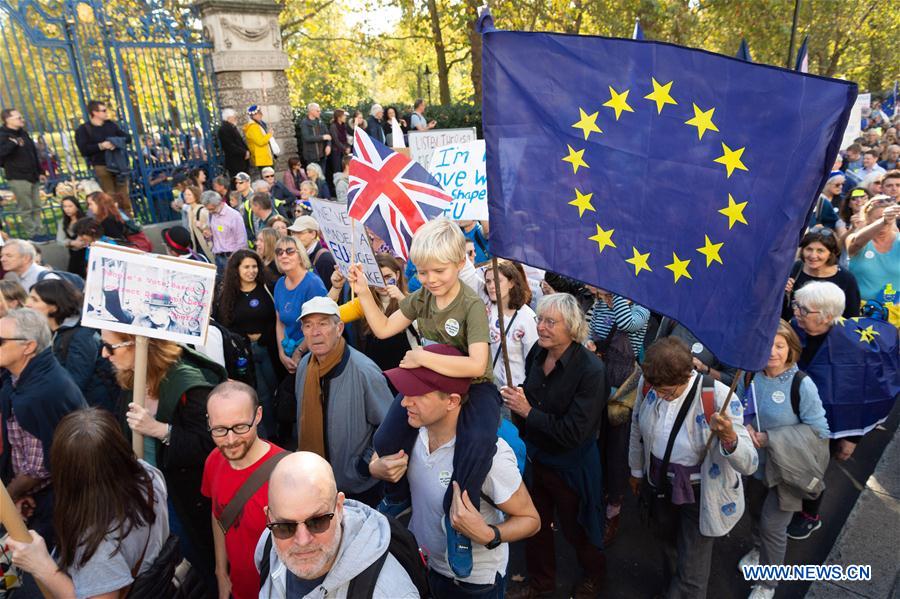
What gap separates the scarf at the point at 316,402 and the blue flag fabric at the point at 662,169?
1.19m

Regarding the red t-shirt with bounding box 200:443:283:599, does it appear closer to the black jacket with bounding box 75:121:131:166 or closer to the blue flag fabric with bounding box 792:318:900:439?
the blue flag fabric with bounding box 792:318:900:439

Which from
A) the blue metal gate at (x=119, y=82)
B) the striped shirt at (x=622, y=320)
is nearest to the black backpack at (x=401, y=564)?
the striped shirt at (x=622, y=320)

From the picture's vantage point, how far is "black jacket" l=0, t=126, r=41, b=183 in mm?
8391

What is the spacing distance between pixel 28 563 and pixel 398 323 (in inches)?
72.8

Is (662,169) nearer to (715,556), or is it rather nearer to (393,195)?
(393,195)

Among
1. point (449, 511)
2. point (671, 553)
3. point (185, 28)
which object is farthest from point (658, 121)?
point (185, 28)

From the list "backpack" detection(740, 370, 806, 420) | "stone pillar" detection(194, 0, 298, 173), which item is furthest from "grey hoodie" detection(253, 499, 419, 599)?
"stone pillar" detection(194, 0, 298, 173)

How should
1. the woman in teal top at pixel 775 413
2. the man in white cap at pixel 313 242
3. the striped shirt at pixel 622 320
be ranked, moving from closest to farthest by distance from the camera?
1. the woman in teal top at pixel 775 413
2. the striped shirt at pixel 622 320
3. the man in white cap at pixel 313 242

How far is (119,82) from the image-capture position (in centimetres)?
981

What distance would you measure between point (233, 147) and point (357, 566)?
10762 mm

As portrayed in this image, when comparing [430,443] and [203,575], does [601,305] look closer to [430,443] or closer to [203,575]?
[430,443]

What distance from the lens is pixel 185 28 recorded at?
423 inches

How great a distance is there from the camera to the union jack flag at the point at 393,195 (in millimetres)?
3779

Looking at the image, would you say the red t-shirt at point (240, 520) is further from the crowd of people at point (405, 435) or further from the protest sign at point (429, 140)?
the protest sign at point (429, 140)
